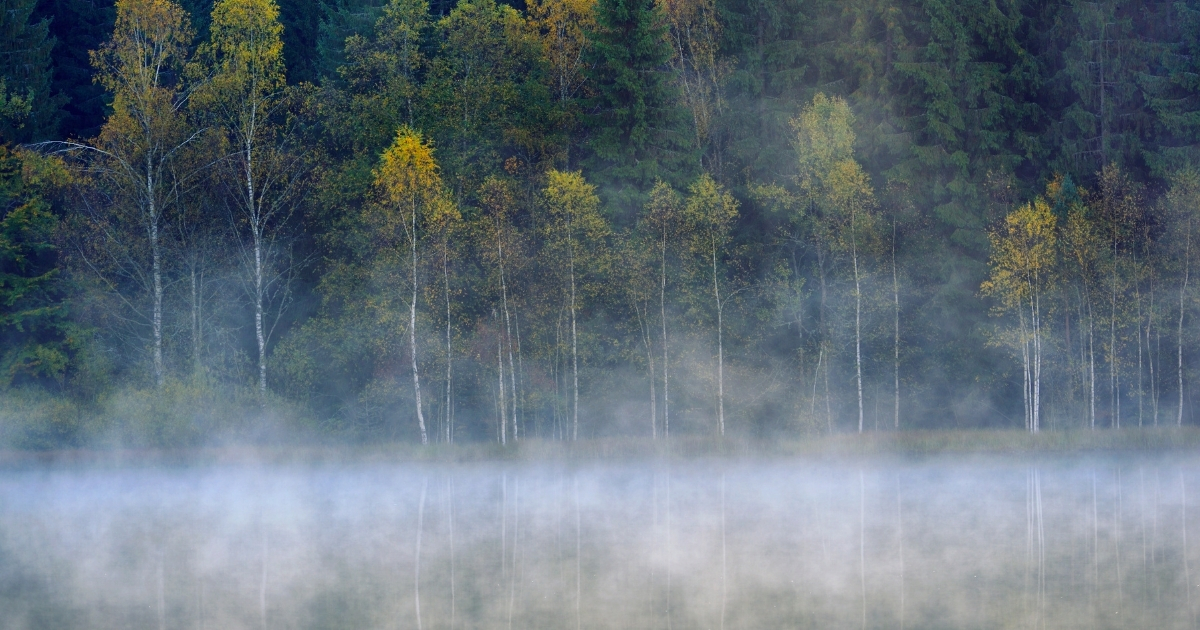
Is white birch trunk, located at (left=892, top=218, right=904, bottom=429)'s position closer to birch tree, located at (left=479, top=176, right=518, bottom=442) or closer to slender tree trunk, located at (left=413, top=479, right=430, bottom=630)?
birch tree, located at (left=479, top=176, right=518, bottom=442)

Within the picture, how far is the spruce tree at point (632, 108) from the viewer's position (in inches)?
1458

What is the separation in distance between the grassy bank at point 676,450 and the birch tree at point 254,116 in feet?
13.6

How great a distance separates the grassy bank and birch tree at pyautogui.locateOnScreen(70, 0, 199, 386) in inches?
171

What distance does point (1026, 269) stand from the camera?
35.0 meters

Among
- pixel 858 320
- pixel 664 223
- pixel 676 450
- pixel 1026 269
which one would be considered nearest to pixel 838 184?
pixel 858 320

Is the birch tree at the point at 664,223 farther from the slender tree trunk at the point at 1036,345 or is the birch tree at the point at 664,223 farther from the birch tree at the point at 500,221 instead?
the slender tree trunk at the point at 1036,345

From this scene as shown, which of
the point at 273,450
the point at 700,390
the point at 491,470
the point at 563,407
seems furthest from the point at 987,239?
the point at 273,450

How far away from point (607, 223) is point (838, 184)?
6.42 meters

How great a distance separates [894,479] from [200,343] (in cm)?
1963

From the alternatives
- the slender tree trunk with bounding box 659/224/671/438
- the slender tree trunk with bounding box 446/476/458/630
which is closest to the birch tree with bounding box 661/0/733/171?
the slender tree trunk with bounding box 659/224/671/438

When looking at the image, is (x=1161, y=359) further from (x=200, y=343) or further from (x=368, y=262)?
(x=200, y=343)

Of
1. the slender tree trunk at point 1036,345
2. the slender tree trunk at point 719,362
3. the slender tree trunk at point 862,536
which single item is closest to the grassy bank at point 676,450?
the slender tree trunk at point 862,536

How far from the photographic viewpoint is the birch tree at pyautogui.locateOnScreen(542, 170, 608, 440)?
3491 cm

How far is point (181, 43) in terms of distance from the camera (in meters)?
35.9
